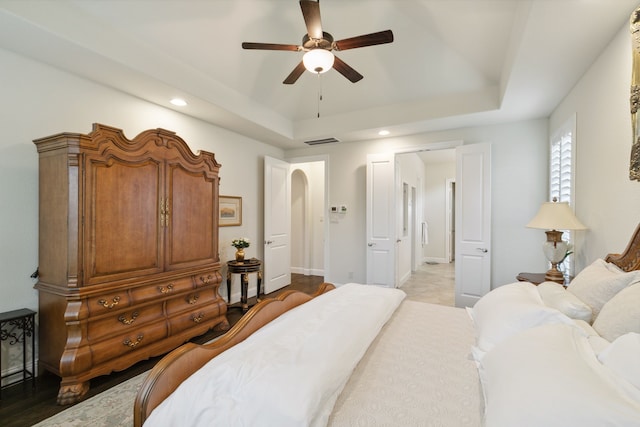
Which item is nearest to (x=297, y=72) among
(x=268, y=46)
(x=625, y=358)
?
(x=268, y=46)

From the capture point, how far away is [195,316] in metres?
2.92

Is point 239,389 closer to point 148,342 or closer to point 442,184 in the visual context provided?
point 148,342

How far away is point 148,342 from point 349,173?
3.63 m

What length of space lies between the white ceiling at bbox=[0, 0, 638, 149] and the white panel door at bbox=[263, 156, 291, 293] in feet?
2.25

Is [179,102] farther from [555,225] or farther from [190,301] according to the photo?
[555,225]

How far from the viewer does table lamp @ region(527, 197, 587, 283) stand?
246 cm

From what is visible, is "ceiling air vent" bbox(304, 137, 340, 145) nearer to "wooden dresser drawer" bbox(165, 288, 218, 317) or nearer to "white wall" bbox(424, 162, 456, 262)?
"wooden dresser drawer" bbox(165, 288, 218, 317)

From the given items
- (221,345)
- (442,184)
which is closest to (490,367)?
(221,345)

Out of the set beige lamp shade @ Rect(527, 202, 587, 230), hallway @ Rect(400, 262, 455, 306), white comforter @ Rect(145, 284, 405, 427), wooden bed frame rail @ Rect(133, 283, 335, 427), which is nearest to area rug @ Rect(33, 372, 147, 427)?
wooden bed frame rail @ Rect(133, 283, 335, 427)

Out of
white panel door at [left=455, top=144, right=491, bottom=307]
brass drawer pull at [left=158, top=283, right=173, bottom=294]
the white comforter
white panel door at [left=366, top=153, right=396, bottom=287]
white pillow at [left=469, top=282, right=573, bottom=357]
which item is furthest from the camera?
white panel door at [left=366, top=153, right=396, bottom=287]

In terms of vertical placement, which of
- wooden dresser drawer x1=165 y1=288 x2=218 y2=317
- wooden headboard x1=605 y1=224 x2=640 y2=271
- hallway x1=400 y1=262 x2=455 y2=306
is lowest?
hallway x1=400 y1=262 x2=455 y2=306

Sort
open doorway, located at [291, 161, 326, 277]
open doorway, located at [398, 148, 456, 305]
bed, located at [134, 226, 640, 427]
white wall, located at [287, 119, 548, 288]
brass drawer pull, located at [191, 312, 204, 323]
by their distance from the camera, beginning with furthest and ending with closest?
open doorway, located at [398, 148, 456, 305] < open doorway, located at [291, 161, 326, 277] < white wall, located at [287, 119, 548, 288] < brass drawer pull, located at [191, 312, 204, 323] < bed, located at [134, 226, 640, 427]

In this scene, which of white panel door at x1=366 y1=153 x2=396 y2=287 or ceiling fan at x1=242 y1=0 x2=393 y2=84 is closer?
ceiling fan at x1=242 y1=0 x2=393 y2=84

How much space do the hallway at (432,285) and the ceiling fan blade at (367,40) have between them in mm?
3572
